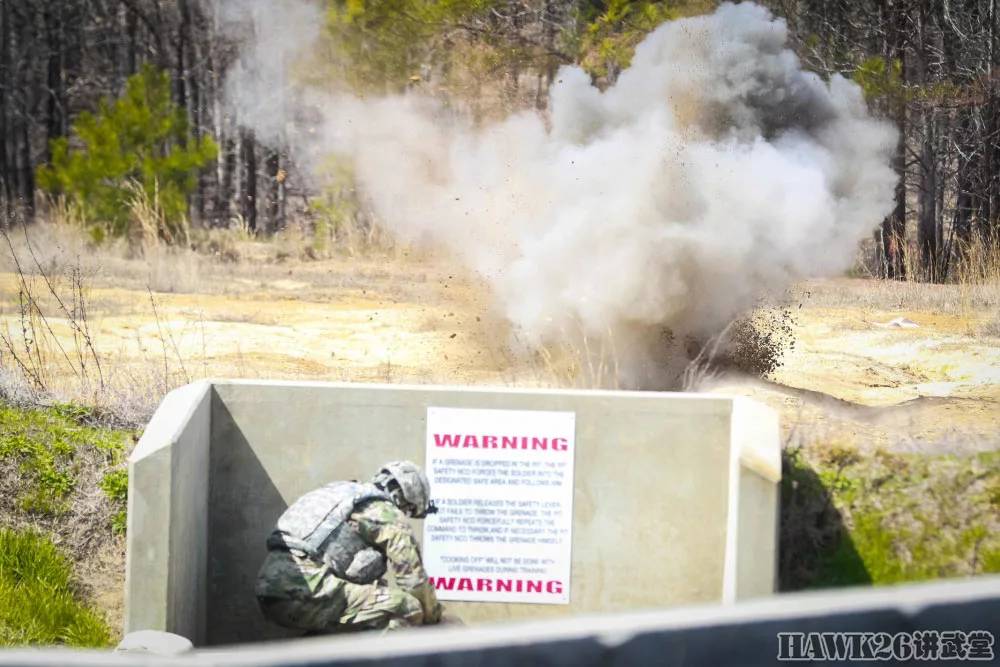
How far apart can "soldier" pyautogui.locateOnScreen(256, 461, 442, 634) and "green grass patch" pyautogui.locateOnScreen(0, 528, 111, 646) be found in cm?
191

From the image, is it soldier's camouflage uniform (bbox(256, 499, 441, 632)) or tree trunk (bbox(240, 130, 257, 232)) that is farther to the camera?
tree trunk (bbox(240, 130, 257, 232))

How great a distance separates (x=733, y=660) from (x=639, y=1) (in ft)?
53.7

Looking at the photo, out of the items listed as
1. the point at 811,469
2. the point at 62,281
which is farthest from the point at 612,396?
the point at 62,281

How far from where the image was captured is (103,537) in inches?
312

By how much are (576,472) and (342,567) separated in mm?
1820

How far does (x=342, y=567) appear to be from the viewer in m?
6.02

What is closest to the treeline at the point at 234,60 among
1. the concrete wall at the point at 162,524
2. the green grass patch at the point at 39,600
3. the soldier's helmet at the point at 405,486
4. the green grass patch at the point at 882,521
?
the green grass patch at the point at 882,521

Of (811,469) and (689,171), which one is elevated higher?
(689,171)

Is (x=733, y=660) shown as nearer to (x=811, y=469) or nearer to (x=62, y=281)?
(x=811, y=469)

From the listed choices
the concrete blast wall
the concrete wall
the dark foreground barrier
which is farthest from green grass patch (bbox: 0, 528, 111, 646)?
the dark foreground barrier

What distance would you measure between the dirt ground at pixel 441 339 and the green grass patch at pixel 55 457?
3.69 feet

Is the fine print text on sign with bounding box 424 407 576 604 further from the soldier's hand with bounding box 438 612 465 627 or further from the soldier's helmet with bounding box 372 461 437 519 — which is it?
the soldier's helmet with bounding box 372 461 437 519

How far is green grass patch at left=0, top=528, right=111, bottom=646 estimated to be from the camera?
7145 millimetres

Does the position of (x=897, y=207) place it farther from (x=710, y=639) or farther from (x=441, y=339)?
(x=710, y=639)
